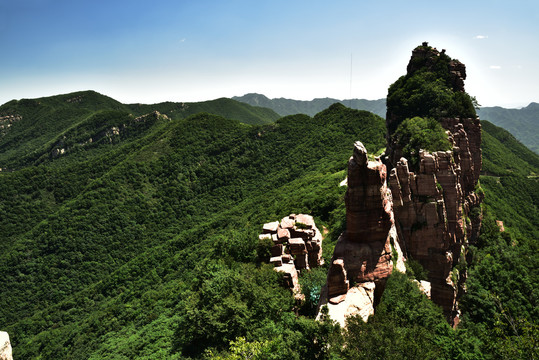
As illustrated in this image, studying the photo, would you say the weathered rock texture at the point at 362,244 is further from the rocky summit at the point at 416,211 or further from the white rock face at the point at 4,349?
the white rock face at the point at 4,349

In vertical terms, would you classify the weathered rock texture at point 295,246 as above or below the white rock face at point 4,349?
below

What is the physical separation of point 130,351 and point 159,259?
5498 cm

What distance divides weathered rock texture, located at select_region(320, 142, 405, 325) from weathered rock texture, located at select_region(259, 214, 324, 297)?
8.67 metres

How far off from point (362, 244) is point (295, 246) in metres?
11.3

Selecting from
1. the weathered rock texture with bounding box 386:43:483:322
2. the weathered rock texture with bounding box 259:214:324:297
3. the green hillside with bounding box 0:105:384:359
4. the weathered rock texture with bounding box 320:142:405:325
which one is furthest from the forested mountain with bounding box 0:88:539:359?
the weathered rock texture with bounding box 386:43:483:322

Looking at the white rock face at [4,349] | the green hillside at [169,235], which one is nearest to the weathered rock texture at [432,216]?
the green hillside at [169,235]

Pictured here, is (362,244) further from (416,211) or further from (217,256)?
(217,256)

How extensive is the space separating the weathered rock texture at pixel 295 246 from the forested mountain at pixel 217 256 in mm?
2386

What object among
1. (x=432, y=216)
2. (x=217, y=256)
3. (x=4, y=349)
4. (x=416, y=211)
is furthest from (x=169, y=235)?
(x=4, y=349)

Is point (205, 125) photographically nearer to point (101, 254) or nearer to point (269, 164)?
point (269, 164)

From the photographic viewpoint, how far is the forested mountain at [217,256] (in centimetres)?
1966

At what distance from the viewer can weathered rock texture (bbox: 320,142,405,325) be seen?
814 inches

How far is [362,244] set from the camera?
73.5 ft

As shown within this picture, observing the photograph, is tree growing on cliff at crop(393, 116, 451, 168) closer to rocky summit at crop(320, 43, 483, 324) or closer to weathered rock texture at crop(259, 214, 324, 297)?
rocky summit at crop(320, 43, 483, 324)
